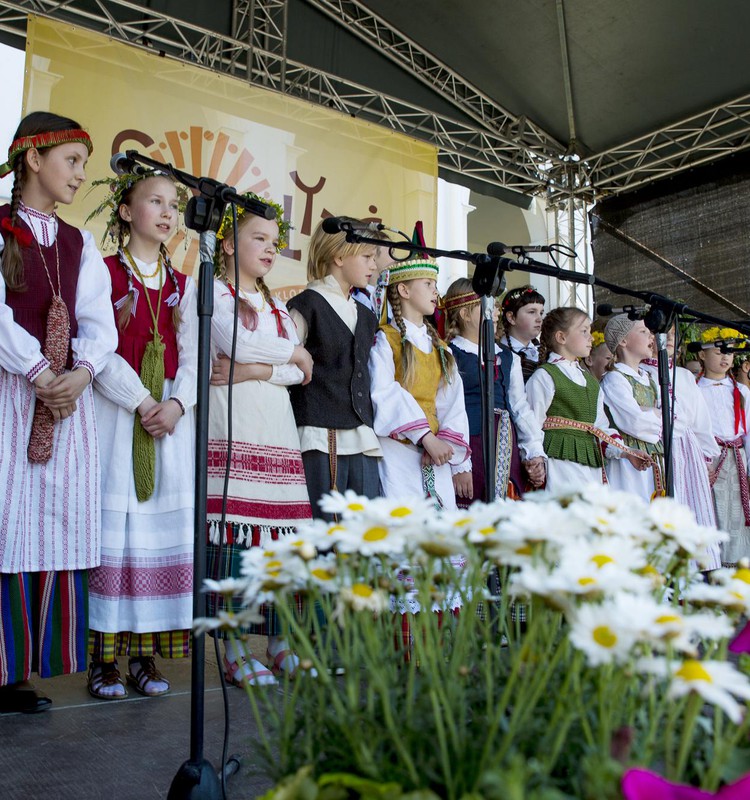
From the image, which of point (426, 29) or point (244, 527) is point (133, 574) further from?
point (426, 29)

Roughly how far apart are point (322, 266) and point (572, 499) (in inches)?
92.2

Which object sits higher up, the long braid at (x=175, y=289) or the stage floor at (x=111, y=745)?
the long braid at (x=175, y=289)

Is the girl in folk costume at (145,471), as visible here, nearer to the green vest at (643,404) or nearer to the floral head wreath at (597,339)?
the green vest at (643,404)

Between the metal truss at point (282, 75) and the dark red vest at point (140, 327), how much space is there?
2.78 meters

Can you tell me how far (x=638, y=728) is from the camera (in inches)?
35.2

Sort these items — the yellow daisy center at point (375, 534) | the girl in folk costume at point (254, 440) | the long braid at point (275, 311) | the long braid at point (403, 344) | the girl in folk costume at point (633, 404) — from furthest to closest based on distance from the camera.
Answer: the girl in folk costume at point (633, 404)
the long braid at point (403, 344)
the long braid at point (275, 311)
the girl in folk costume at point (254, 440)
the yellow daisy center at point (375, 534)

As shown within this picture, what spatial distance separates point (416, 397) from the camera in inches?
128

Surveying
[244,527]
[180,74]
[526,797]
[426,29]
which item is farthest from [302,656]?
[426,29]

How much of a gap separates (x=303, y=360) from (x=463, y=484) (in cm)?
98

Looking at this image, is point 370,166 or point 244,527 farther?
point 370,166

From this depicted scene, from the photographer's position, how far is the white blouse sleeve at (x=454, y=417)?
3257mm

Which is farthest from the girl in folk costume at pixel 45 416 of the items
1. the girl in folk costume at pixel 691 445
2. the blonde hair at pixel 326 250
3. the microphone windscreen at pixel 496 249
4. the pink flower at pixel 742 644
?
the girl in folk costume at pixel 691 445

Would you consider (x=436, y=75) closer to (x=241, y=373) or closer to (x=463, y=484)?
(x=463, y=484)

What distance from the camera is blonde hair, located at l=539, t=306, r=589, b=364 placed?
415 centimetres
